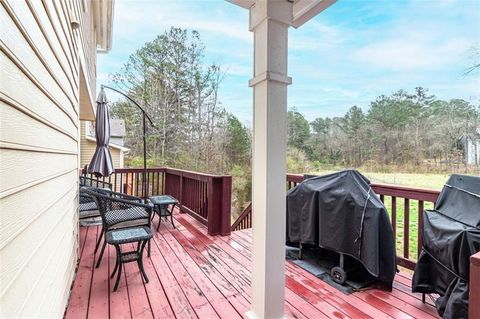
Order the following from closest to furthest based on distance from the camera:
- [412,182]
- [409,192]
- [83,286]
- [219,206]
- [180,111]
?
1. [83,286]
2. [409,192]
3. [219,206]
4. [412,182]
5. [180,111]

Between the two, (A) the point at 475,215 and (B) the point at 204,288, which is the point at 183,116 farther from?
(A) the point at 475,215

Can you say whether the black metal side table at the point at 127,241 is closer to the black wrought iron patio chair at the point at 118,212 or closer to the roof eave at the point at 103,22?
the black wrought iron patio chair at the point at 118,212

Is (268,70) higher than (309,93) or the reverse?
the reverse

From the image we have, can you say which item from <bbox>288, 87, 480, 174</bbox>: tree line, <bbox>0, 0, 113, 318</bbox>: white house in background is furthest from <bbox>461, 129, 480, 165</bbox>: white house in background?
<bbox>0, 0, 113, 318</bbox>: white house in background

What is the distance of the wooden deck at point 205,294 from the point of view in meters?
2.14

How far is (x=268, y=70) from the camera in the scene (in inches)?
68.8

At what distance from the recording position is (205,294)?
2432 millimetres

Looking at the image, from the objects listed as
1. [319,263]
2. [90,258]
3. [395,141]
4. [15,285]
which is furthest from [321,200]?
[395,141]

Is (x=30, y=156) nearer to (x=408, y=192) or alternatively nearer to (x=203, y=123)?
(x=408, y=192)

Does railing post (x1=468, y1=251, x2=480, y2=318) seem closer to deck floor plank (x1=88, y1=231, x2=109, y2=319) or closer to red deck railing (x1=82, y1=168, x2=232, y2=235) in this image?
deck floor plank (x1=88, y1=231, x2=109, y2=319)

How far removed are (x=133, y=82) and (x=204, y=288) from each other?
14.5 m

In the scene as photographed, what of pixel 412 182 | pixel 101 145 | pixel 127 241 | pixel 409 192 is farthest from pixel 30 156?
pixel 412 182

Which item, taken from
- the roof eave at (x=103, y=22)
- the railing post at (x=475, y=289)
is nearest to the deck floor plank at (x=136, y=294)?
→ the railing post at (x=475, y=289)

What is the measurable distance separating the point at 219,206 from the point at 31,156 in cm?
318
